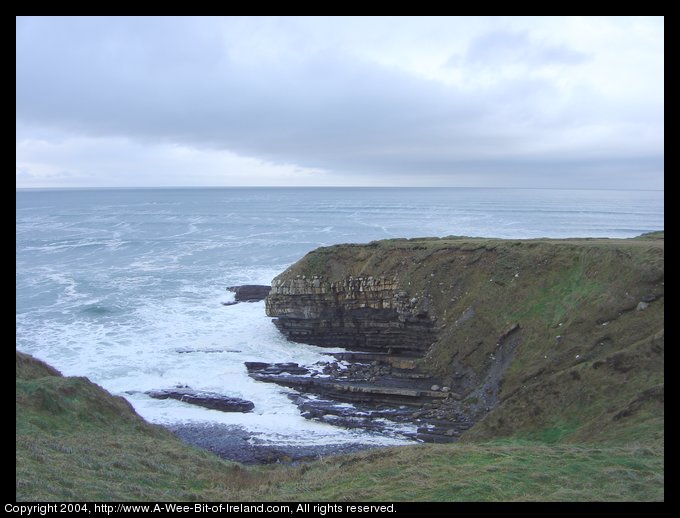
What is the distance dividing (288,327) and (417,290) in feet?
29.1

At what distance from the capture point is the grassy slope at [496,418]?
412 inches

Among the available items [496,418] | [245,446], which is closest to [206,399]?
[245,446]

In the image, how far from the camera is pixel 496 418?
19.3 m

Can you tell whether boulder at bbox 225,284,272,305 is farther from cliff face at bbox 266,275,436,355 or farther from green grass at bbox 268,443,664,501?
green grass at bbox 268,443,664,501

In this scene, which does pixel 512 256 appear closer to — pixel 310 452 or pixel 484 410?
pixel 484 410

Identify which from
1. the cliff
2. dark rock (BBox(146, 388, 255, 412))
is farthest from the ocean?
the cliff

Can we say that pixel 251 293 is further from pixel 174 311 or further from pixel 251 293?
pixel 174 311

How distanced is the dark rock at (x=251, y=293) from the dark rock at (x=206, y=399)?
1822 cm

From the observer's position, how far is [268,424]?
74.0 ft

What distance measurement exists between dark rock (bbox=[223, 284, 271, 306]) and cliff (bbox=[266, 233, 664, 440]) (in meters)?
9.56

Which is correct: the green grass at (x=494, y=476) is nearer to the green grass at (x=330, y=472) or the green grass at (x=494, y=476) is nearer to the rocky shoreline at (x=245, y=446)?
the green grass at (x=330, y=472)

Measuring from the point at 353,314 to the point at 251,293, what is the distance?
14.8 metres

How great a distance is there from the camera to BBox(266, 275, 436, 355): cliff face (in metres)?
30.2
